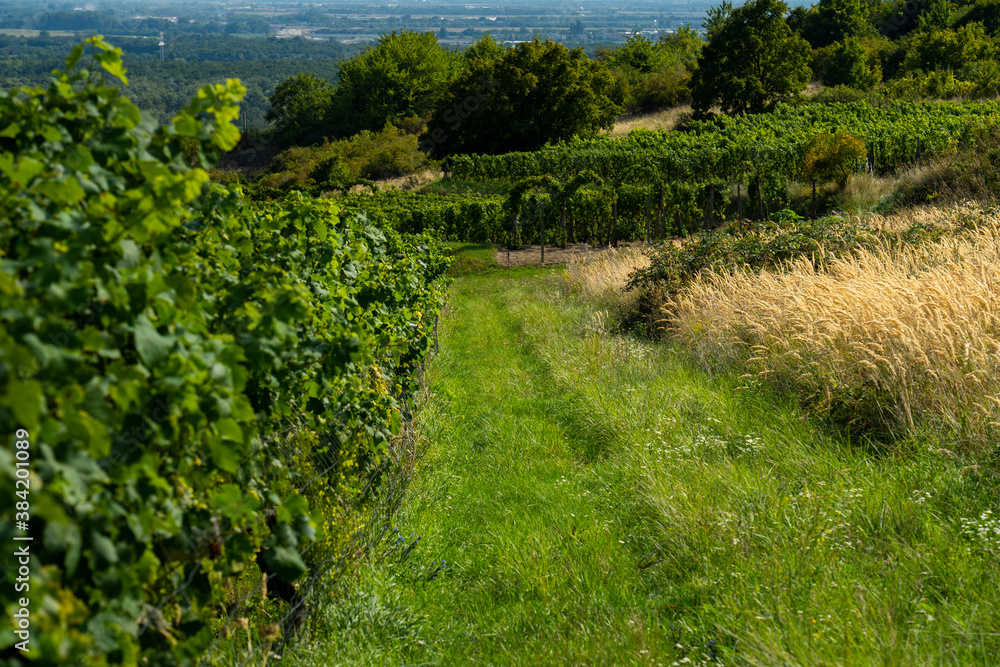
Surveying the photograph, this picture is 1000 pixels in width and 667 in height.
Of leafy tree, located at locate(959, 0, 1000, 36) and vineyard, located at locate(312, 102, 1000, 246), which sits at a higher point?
leafy tree, located at locate(959, 0, 1000, 36)

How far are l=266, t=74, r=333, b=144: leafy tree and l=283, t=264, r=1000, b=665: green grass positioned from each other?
94.1 meters

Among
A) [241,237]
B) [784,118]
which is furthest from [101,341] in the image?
[784,118]

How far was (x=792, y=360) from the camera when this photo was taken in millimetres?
6785

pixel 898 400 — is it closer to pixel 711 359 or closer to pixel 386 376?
pixel 711 359

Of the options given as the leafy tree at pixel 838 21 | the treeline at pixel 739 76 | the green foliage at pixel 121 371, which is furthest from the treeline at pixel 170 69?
the green foliage at pixel 121 371

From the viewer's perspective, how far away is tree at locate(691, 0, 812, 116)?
154 feet

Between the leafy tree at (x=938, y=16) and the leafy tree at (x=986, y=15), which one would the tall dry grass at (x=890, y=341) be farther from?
the leafy tree at (x=938, y=16)

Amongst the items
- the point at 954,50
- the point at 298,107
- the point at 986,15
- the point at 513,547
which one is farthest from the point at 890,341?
the point at 298,107

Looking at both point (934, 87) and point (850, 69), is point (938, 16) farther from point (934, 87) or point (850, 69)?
→ point (934, 87)

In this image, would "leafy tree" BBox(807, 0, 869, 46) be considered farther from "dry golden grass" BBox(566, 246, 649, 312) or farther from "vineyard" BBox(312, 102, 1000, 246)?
"dry golden grass" BBox(566, 246, 649, 312)

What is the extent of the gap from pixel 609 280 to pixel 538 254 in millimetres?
14042

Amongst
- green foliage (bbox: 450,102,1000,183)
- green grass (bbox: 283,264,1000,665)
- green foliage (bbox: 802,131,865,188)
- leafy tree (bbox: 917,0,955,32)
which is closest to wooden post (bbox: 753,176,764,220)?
green foliage (bbox: 450,102,1000,183)

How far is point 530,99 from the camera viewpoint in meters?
50.6

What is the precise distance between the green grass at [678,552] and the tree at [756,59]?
1858 inches
